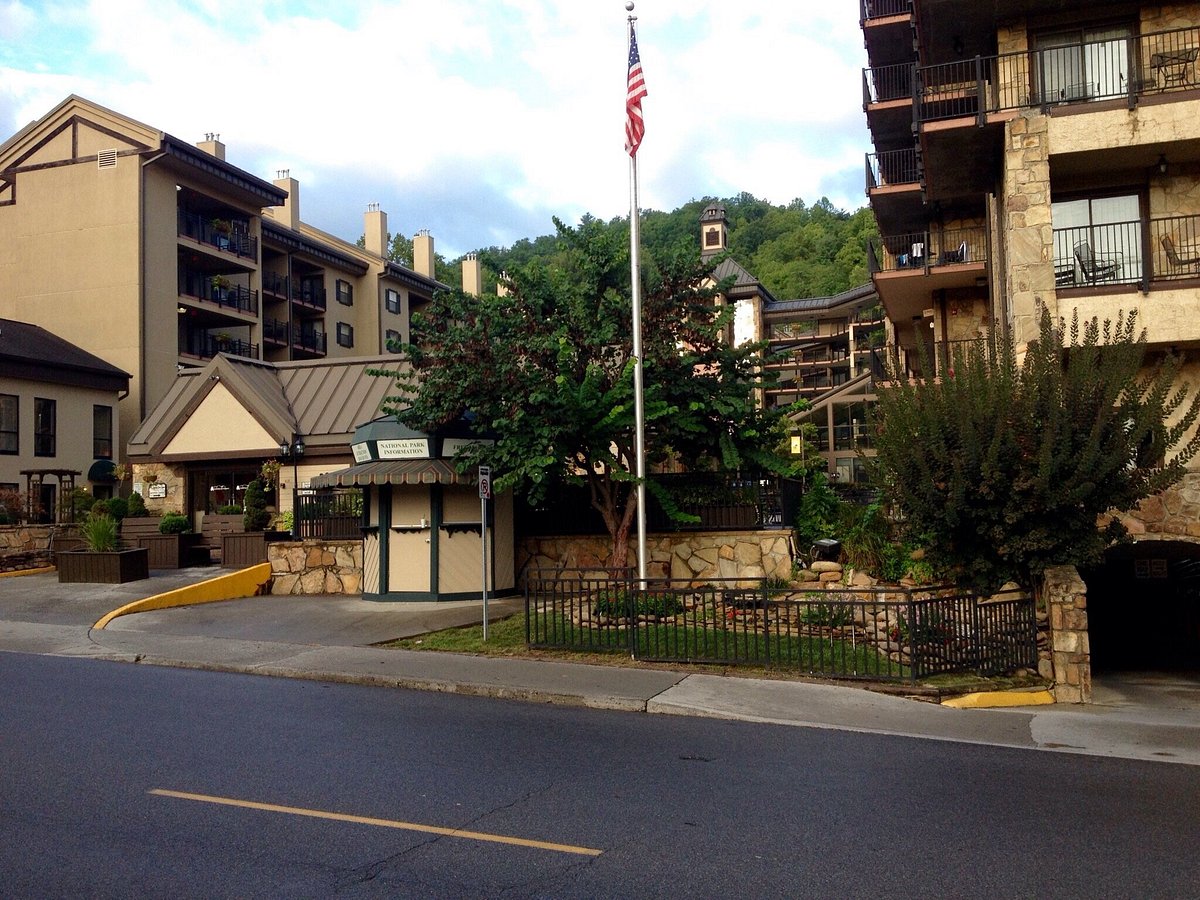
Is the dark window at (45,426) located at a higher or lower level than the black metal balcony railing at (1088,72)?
lower

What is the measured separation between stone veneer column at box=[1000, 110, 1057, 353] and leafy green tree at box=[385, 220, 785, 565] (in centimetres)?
494

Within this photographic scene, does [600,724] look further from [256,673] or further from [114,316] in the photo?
[114,316]

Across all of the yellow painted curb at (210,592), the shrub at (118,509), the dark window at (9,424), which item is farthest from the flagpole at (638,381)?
the dark window at (9,424)

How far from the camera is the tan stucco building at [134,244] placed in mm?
39188

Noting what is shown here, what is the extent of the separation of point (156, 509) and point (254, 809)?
80.6 ft

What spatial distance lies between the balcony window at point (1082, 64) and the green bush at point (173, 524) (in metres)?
22.6

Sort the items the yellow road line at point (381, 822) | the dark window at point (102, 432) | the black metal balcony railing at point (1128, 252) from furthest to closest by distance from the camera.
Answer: the dark window at point (102, 432) < the black metal balcony railing at point (1128, 252) < the yellow road line at point (381, 822)

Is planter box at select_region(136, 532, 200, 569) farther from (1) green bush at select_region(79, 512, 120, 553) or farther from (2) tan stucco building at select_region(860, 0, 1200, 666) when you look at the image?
(2) tan stucco building at select_region(860, 0, 1200, 666)

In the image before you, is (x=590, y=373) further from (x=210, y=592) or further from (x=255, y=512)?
(x=255, y=512)

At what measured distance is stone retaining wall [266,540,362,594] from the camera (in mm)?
21016

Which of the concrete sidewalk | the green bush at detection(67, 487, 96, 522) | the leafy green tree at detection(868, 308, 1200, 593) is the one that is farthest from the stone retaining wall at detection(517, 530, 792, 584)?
the green bush at detection(67, 487, 96, 522)

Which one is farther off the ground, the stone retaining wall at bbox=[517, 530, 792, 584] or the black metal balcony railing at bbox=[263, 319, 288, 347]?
the black metal balcony railing at bbox=[263, 319, 288, 347]

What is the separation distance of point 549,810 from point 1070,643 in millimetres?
7783

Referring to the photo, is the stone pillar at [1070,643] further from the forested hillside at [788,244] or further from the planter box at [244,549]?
the forested hillside at [788,244]
